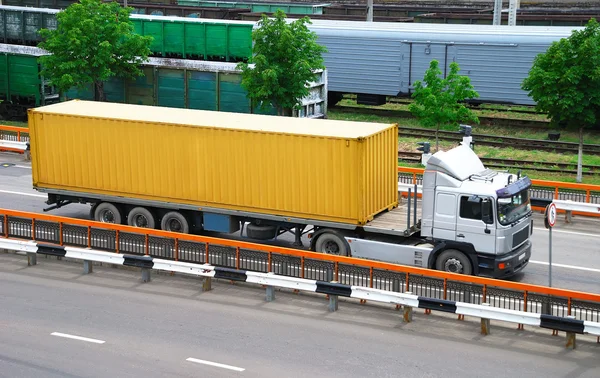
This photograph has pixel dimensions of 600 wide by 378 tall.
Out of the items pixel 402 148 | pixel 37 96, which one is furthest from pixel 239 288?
pixel 37 96

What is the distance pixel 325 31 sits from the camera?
39.5 m

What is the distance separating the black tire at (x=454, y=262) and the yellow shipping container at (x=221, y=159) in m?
1.89

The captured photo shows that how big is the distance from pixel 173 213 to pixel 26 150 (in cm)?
1137

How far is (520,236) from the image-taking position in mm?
19797

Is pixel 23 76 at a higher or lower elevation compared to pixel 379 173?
higher

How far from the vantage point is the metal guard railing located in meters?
16.8

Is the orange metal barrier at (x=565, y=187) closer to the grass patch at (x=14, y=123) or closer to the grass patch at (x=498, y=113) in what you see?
the grass patch at (x=498, y=113)

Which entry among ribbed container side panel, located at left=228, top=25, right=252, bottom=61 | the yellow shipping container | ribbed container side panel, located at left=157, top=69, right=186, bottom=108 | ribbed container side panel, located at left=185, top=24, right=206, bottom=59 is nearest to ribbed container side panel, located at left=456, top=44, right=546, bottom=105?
ribbed container side panel, located at left=228, top=25, right=252, bottom=61

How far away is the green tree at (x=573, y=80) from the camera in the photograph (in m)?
28.5

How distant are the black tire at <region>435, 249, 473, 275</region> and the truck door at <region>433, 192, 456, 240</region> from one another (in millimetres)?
346

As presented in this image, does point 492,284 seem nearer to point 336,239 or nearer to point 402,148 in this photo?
point 336,239

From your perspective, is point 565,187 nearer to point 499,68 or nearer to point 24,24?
point 499,68

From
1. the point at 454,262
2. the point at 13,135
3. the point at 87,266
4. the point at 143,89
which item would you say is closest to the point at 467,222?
the point at 454,262

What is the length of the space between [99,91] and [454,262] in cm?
2105
